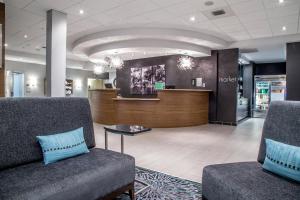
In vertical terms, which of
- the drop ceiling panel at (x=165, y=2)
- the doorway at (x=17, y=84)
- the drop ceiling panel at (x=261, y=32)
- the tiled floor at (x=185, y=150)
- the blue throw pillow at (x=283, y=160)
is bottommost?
the tiled floor at (x=185, y=150)

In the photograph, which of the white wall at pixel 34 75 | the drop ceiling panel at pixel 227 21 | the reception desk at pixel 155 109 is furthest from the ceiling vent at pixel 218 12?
the white wall at pixel 34 75

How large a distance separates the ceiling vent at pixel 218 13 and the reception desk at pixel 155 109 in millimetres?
2723

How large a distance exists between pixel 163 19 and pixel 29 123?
178 inches

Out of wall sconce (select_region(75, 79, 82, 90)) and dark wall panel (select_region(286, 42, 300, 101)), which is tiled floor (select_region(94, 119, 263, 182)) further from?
wall sconce (select_region(75, 79, 82, 90))

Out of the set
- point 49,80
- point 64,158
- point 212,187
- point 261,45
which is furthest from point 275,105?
point 261,45

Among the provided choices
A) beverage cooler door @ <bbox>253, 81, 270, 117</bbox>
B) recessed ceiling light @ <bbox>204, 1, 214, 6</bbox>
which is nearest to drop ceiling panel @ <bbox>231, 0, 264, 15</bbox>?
recessed ceiling light @ <bbox>204, 1, 214, 6</bbox>

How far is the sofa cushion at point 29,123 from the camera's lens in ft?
6.37

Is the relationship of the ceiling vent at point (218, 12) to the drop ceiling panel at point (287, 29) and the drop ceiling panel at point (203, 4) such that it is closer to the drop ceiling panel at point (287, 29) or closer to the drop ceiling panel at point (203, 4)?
the drop ceiling panel at point (203, 4)

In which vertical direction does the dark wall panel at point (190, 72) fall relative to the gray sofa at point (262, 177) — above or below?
above

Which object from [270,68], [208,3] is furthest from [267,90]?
[208,3]

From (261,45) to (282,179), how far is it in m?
6.75

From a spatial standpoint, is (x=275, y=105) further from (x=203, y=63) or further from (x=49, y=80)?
(x=203, y=63)

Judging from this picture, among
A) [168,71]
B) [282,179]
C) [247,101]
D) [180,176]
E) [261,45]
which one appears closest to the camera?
[282,179]

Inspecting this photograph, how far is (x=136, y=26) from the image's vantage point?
6309 mm
